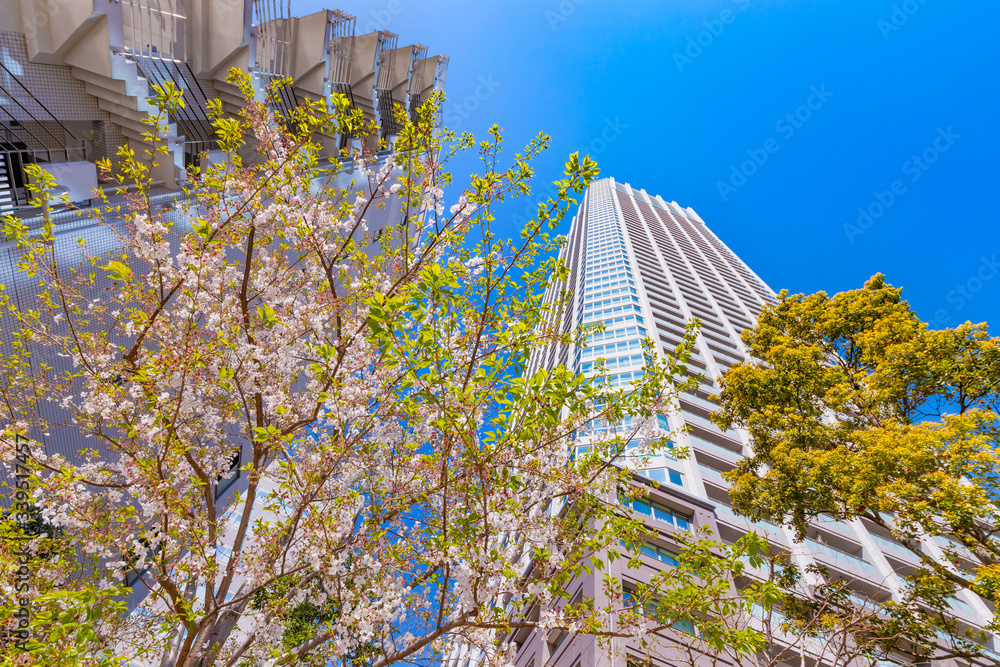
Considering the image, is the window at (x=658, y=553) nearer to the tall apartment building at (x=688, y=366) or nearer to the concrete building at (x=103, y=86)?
the tall apartment building at (x=688, y=366)

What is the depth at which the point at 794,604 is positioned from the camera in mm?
8141

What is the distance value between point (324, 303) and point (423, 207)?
6.75 ft

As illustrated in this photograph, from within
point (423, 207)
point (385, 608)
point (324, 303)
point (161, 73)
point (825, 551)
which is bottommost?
point (825, 551)

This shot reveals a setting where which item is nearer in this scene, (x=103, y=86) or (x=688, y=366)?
(x=103, y=86)

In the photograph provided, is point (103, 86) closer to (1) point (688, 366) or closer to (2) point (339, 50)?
(2) point (339, 50)

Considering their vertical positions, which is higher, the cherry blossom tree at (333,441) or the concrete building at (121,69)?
the concrete building at (121,69)

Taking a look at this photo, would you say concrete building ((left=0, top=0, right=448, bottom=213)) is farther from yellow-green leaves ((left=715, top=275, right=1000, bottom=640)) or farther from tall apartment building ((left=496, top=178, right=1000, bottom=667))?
yellow-green leaves ((left=715, top=275, right=1000, bottom=640))

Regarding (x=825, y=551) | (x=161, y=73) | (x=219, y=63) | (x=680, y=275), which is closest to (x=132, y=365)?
(x=161, y=73)

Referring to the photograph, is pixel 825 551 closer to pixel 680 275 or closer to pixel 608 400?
pixel 608 400

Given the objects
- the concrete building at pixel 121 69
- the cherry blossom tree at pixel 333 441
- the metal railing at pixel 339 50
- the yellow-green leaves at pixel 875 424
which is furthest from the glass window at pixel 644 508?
the metal railing at pixel 339 50

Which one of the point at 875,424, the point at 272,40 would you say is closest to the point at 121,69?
the point at 272,40

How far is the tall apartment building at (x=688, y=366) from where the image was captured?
16031mm

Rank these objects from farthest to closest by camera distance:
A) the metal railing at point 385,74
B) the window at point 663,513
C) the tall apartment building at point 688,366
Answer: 1. the metal railing at point 385,74
2. the window at point 663,513
3. the tall apartment building at point 688,366

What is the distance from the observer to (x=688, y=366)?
2944 centimetres
